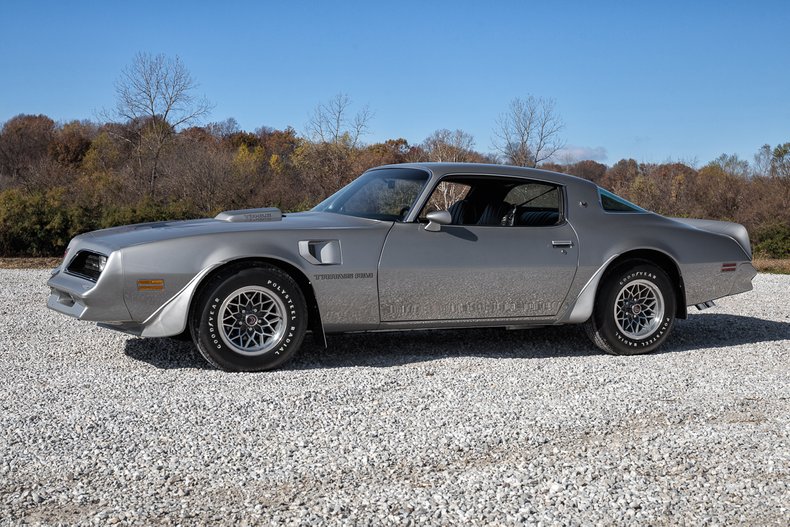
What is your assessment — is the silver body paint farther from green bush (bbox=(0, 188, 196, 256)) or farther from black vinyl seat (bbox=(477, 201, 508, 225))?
green bush (bbox=(0, 188, 196, 256))

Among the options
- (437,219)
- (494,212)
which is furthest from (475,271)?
(494,212)

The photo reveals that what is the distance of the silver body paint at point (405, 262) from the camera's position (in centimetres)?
568

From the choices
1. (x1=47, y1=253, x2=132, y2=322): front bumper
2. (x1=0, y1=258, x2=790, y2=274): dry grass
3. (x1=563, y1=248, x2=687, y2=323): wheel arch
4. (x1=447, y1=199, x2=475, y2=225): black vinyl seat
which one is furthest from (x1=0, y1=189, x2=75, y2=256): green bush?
(x1=563, y1=248, x2=687, y2=323): wheel arch

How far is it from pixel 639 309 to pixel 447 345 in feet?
5.34

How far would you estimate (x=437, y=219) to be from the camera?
6152 millimetres

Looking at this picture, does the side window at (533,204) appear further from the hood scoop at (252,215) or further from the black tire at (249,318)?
the black tire at (249,318)

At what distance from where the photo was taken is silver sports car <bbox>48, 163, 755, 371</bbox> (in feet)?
18.7

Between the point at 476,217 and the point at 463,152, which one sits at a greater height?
the point at 463,152

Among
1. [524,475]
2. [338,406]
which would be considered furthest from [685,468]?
A: [338,406]

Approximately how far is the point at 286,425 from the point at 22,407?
1618 mm

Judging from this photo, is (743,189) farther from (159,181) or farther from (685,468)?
(685,468)

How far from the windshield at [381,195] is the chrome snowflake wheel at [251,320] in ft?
3.55

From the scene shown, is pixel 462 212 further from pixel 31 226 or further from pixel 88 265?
pixel 31 226

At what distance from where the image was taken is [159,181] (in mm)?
32406
